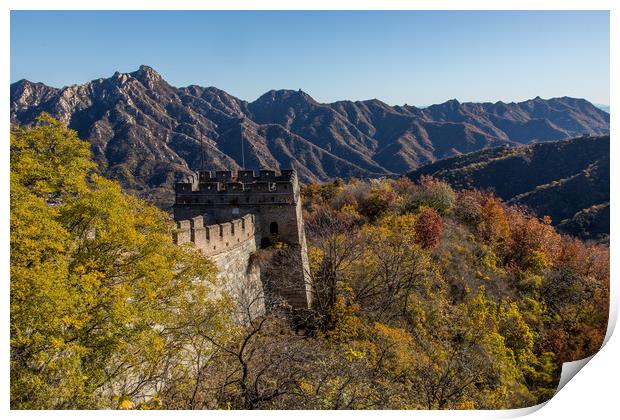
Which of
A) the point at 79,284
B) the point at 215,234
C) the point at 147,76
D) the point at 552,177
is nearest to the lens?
the point at 79,284

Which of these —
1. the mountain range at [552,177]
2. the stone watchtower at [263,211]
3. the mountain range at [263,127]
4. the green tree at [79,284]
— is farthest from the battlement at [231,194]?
the mountain range at [552,177]

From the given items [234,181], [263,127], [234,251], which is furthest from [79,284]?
[263,127]

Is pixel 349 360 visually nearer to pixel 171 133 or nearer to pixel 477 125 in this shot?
pixel 171 133

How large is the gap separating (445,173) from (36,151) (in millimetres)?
59080

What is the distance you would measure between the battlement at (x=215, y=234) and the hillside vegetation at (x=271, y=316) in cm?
100

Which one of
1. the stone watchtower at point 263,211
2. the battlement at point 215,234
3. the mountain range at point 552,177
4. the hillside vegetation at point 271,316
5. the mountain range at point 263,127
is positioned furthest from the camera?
the mountain range at point 263,127

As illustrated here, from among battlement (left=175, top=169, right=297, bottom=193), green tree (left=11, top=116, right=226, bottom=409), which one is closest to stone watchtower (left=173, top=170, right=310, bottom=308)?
battlement (left=175, top=169, right=297, bottom=193)

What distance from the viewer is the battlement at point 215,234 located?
11.4m

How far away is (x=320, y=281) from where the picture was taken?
58.4 ft

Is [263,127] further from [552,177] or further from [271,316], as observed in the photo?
[271,316]

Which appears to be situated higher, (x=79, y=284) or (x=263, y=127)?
(x=263, y=127)

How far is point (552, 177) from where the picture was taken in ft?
193

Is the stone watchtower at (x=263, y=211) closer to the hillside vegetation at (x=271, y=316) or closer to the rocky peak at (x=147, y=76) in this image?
the hillside vegetation at (x=271, y=316)

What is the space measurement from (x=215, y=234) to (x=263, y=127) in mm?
79674
